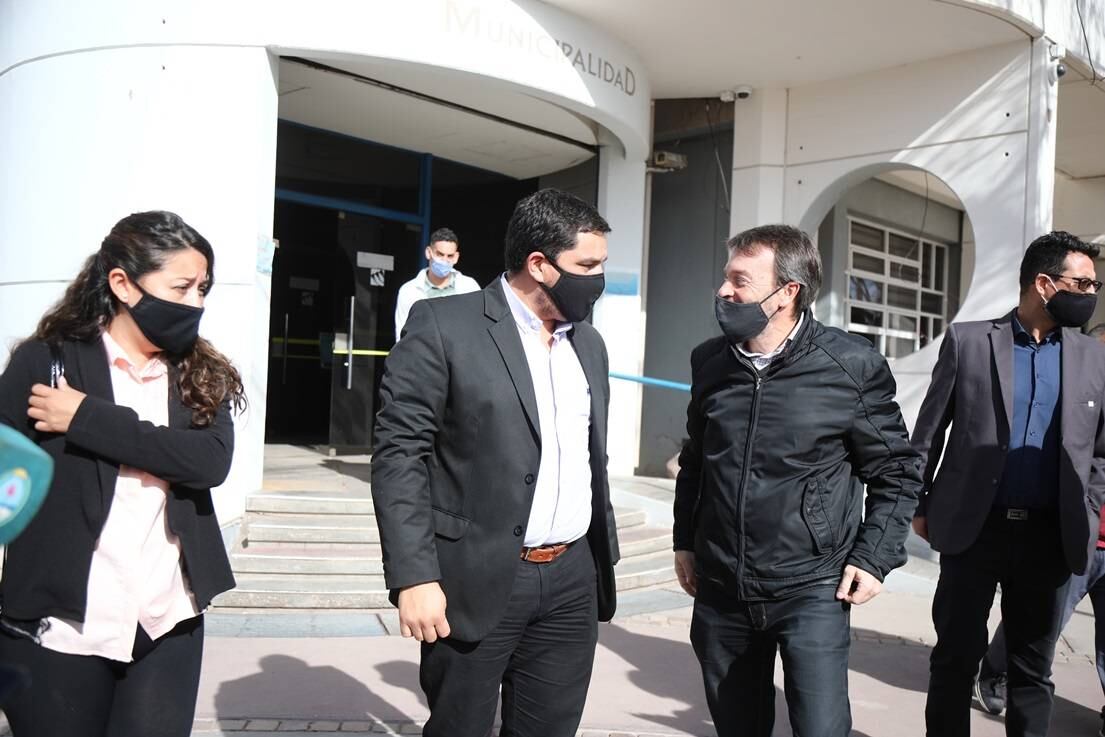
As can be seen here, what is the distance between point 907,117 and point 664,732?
6.90m

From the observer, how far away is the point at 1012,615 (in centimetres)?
345

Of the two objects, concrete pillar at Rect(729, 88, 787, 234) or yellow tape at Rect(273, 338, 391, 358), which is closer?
yellow tape at Rect(273, 338, 391, 358)

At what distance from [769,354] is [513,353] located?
2.71 ft

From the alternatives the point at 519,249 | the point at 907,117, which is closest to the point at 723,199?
the point at 907,117

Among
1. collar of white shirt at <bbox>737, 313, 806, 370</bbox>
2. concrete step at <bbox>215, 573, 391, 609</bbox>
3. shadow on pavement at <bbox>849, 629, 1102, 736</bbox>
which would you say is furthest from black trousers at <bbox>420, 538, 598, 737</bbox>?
concrete step at <bbox>215, 573, 391, 609</bbox>

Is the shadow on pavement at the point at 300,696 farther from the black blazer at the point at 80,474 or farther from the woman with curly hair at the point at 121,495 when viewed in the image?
the black blazer at the point at 80,474

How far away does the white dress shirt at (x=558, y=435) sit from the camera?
258cm

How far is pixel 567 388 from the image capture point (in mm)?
2707

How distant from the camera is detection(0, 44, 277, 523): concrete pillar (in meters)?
6.71

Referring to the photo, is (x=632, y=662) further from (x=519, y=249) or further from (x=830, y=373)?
(x=519, y=249)

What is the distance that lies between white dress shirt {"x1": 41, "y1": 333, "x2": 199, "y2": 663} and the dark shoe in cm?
360

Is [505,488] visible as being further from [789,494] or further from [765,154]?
[765,154]

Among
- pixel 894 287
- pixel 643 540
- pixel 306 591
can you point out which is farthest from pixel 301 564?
pixel 894 287

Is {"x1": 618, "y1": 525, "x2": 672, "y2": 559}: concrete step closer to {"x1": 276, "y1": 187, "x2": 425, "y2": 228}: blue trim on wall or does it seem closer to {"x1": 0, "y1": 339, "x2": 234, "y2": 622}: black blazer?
{"x1": 276, "y1": 187, "x2": 425, "y2": 228}: blue trim on wall
